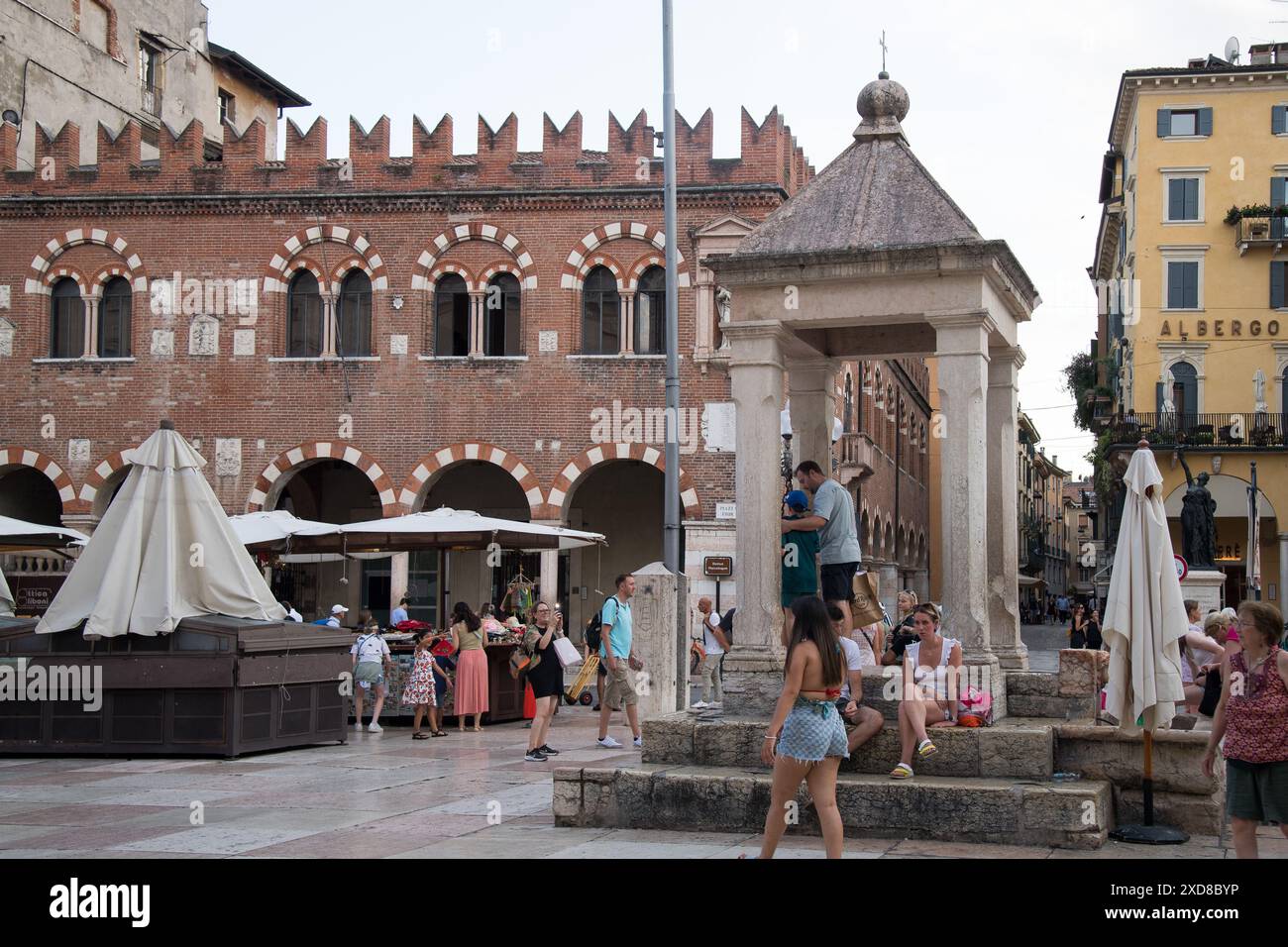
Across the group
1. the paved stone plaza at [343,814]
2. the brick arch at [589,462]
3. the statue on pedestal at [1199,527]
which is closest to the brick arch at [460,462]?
the brick arch at [589,462]

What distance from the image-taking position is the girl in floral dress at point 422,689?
1819 centimetres

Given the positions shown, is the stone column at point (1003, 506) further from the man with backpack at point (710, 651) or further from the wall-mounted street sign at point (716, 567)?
the wall-mounted street sign at point (716, 567)

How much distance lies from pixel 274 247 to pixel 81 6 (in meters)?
10.4

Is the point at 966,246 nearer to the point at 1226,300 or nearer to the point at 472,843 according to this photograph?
the point at 472,843

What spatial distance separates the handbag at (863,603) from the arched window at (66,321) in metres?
24.3

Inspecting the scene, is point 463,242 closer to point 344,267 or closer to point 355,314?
point 344,267

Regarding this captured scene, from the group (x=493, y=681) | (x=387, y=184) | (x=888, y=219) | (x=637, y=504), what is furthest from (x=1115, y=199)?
(x=888, y=219)

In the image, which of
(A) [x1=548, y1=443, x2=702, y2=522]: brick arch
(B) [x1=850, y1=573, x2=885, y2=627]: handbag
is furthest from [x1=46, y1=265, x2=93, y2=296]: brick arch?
(B) [x1=850, y1=573, x2=885, y2=627]: handbag

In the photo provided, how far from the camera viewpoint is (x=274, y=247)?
3073 centimetres

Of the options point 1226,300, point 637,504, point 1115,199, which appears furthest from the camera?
point 1115,199

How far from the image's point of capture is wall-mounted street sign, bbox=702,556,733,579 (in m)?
29.0

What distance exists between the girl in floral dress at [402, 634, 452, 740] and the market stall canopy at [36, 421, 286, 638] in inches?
104

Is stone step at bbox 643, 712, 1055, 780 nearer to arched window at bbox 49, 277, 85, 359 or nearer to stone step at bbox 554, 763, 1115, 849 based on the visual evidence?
stone step at bbox 554, 763, 1115, 849

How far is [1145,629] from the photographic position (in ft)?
31.5
